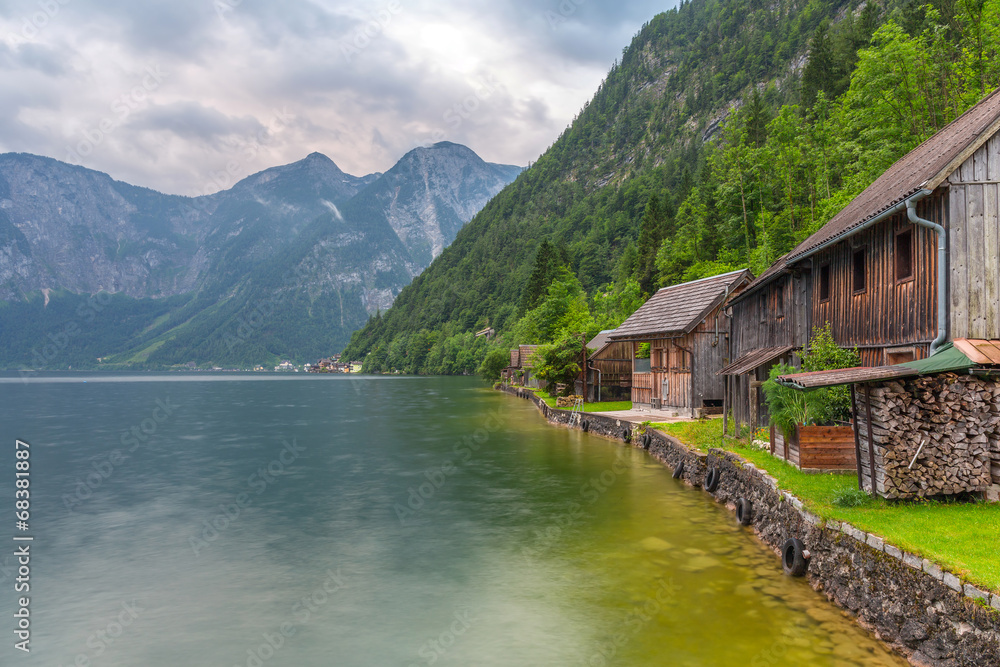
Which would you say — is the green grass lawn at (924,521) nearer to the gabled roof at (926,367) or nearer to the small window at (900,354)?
the gabled roof at (926,367)

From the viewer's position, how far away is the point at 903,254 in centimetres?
1490

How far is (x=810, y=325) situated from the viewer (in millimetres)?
20047

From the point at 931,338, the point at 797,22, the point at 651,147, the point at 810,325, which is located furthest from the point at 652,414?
the point at 651,147

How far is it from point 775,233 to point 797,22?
391 ft

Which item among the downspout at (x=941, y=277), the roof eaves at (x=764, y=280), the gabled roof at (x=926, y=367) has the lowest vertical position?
the gabled roof at (x=926, y=367)

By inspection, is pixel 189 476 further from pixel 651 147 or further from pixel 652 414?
pixel 651 147

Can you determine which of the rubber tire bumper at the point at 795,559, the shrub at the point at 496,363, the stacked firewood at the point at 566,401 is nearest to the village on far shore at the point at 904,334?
the rubber tire bumper at the point at 795,559

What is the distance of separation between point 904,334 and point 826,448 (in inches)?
134

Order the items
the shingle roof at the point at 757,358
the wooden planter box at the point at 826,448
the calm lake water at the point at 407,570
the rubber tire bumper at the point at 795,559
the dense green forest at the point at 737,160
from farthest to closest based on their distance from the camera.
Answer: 1. the dense green forest at the point at 737,160
2. the shingle roof at the point at 757,358
3. the wooden planter box at the point at 826,448
4. the rubber tire bumper at the point at 795,559
5. the calm lake water at the point at 407,570

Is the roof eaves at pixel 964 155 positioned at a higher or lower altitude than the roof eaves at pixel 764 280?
higher

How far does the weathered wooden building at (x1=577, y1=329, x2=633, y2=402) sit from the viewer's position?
161 ft

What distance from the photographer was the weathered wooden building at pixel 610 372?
49.1 meters

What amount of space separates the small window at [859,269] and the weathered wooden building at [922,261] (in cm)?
3

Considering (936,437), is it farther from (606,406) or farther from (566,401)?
(566,401)
